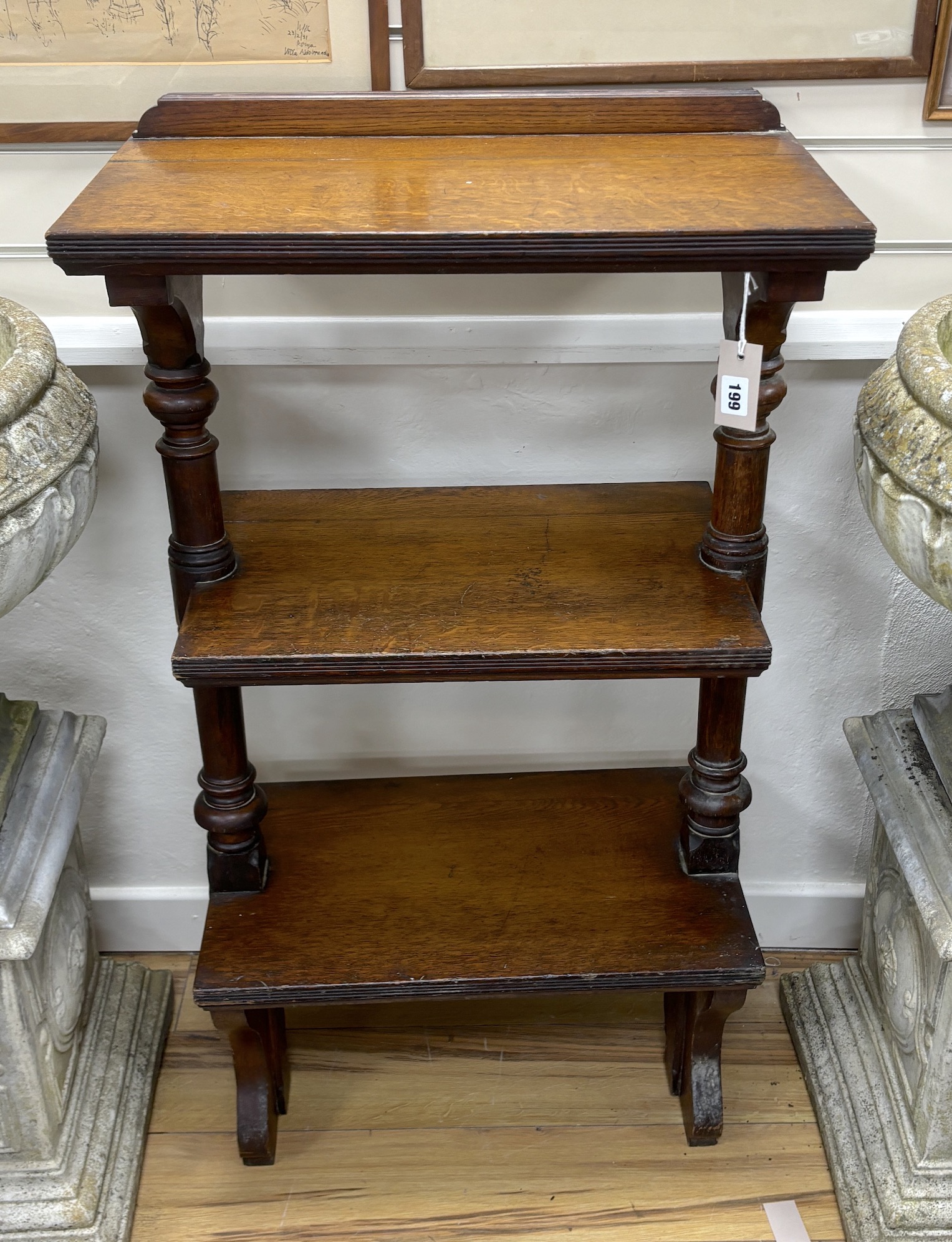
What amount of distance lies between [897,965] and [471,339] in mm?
955

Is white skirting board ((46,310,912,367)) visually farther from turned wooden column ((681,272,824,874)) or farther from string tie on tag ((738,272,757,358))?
string tie on tag ((738,272,757,358))

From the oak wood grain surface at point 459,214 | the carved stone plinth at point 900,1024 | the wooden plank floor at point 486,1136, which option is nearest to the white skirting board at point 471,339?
the oak wood grain surface at point 459,214

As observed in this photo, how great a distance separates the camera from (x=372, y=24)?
132 cm

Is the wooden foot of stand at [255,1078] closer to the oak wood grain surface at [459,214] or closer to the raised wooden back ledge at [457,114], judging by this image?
the oak wood grain surface at [459,214]

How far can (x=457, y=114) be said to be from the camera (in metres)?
1.29

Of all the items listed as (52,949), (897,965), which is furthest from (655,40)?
(52,949)

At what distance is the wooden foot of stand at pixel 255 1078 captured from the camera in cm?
152

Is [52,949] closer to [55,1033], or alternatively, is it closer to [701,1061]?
[55,1033]

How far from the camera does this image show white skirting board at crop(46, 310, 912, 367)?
4.81 ft

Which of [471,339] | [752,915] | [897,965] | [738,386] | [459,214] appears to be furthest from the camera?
[752,915]

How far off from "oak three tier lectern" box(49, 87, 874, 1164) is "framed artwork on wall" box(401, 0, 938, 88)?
56 mm

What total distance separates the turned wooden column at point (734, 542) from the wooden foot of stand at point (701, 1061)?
187 millimetres

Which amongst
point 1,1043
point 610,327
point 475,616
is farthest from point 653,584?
point 1,1043

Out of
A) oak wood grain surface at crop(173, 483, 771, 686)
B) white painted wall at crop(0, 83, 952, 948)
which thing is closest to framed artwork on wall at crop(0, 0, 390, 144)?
white painted wall at crop(0, 83, 952, 948)
